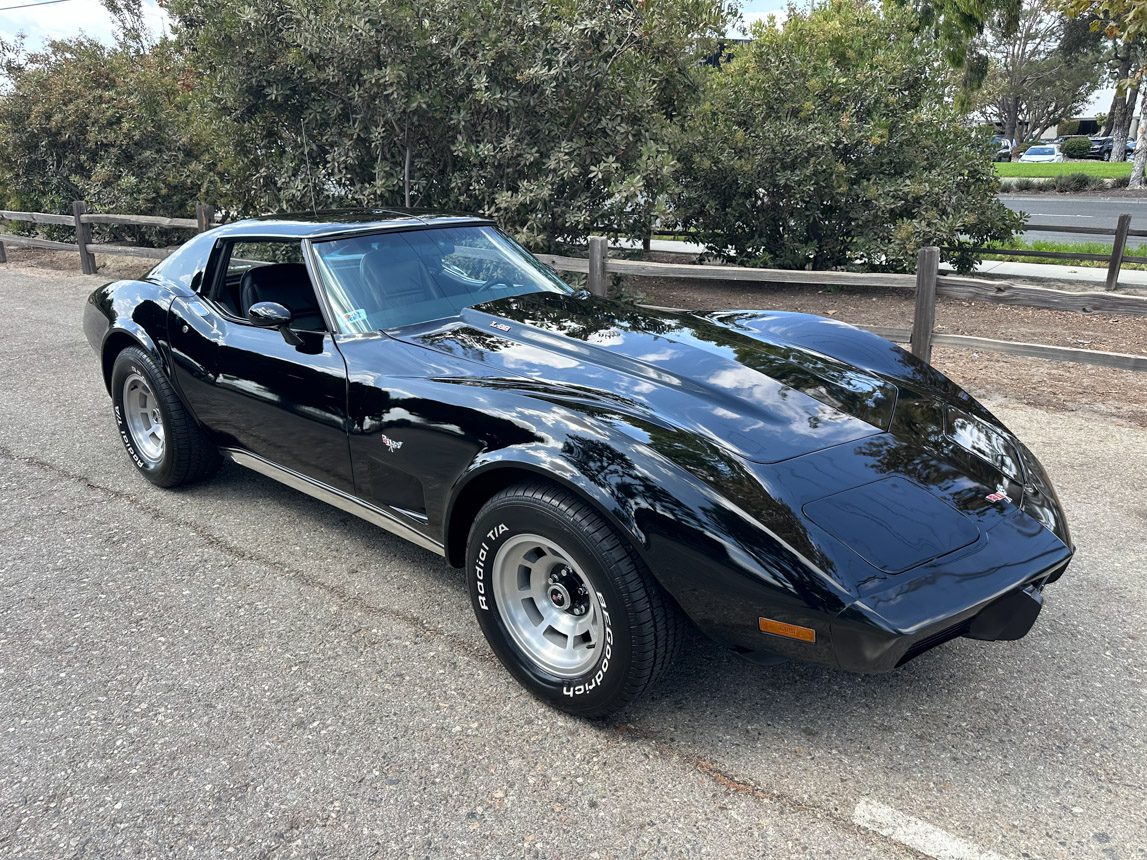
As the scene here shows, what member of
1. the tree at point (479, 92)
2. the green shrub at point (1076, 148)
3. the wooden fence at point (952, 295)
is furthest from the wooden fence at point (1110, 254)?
the green shrub at point (1076, 148)

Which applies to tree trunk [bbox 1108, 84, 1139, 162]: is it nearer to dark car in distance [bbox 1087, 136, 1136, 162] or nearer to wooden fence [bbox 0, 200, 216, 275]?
dark car in distance [bbox 1087, 136, 1136, 162]

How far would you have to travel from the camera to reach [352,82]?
8945 mm

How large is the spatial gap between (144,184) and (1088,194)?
2929cm

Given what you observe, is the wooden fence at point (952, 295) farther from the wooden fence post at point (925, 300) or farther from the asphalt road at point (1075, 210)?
the asphalt road at point (1075, 210)

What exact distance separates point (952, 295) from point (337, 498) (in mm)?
4770

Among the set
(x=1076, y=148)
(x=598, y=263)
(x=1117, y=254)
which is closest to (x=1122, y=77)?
(x=1076, y=148)

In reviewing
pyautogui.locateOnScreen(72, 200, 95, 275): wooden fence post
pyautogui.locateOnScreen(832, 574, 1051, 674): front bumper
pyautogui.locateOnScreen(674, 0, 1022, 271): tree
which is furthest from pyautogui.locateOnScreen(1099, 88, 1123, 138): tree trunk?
pyautogui.locateOnScreen(832, 574, 1051, 674): front bumper

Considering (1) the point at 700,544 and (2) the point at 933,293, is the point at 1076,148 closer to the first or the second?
(2) the point at 933,293

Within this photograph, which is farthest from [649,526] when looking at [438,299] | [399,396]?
[438,299]

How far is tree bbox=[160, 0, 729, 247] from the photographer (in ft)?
27.3

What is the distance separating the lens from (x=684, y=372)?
310 cm

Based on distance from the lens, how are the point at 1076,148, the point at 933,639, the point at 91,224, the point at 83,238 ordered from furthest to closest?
the point at 1076,148
the point at 91,224
the point at 83,238
the point at 933,639

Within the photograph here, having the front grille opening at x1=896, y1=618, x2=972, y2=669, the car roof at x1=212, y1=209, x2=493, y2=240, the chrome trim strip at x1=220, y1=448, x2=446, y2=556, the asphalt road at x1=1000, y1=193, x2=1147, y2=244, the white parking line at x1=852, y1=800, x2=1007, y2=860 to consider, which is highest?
the car roof at x1=212, y1=209, x2=493, y2=240

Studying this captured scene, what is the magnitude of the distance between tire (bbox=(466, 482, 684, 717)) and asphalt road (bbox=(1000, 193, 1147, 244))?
16792mm
